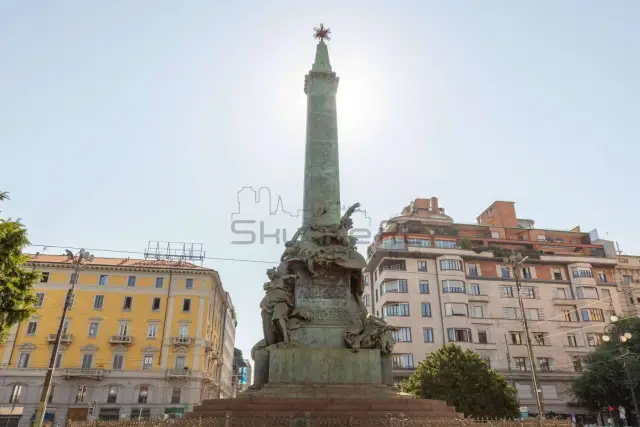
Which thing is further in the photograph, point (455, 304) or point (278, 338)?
point (455, 304)

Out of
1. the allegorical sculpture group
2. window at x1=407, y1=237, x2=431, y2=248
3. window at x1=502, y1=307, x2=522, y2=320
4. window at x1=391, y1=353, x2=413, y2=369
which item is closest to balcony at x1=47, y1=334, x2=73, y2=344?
window at x1=391, y1=353, x2=413, y2=369

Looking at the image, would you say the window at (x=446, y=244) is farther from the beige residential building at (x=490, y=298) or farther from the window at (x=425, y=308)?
the window at (x=425, y=308)

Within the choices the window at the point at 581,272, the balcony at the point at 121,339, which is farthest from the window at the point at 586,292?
the balcony at the point at 121,339

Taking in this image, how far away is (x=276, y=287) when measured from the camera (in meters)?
14.0

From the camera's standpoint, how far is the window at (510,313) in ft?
157

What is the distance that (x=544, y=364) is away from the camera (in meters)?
45.7

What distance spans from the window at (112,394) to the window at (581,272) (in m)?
49.3

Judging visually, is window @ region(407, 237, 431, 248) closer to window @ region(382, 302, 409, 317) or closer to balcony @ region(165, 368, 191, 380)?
window @ region(382, 302, 409, 317)

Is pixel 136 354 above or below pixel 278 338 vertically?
above

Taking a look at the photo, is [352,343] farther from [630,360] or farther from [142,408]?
[142,408]

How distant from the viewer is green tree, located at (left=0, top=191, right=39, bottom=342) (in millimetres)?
16062

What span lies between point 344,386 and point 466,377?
1807 centimetres

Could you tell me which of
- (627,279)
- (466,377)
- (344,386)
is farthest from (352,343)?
(627,279)

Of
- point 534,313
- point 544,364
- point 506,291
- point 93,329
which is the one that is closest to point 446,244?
point 506,291
